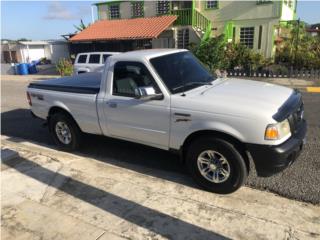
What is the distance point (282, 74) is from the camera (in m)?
15.6

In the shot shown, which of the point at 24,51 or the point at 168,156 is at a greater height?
the point at 24,51

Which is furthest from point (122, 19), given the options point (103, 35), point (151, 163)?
point (151, 163)

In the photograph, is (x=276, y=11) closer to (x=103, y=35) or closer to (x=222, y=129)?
(x=103, y=35)

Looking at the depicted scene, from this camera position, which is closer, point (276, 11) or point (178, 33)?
point (276, 11)

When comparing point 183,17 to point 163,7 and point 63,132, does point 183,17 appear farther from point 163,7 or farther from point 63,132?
point 63,132

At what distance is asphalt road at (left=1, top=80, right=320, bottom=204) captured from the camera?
434 centimetres

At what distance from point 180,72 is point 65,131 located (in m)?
2.61

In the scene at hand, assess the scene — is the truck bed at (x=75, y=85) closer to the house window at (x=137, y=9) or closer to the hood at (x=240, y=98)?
the hood at (x=240, y=98)

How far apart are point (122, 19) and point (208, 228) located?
74.6 ft

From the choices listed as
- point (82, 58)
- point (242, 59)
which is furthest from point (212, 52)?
point (82, 58)

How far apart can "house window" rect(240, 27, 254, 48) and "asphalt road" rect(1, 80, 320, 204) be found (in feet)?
39.6

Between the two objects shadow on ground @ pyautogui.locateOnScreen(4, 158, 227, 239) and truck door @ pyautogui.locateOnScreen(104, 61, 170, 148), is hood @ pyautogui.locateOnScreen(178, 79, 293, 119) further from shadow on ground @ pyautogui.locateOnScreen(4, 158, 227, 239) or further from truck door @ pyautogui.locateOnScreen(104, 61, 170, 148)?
shadow on ground @ pyautogui.locateOnScreen(4, 158, 227, 239)

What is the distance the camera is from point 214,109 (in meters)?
3.97

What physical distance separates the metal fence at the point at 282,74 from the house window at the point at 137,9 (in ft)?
33.2
